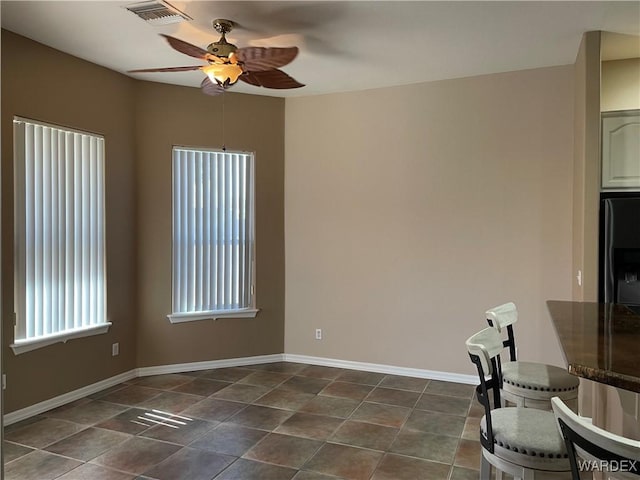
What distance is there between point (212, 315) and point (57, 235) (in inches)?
66.9

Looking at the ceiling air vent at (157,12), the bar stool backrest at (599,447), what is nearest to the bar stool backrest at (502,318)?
the bar stool backrest at (599,447)

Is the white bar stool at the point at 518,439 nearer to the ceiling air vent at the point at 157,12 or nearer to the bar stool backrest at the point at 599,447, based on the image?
the bar stool backrest at the point at 599,447

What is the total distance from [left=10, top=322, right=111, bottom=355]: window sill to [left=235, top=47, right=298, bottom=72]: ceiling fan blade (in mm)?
2647

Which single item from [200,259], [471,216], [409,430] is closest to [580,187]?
[471,216]

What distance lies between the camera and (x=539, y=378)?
7.83 ft

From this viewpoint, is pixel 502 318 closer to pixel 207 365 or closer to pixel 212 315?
pixel 212 315

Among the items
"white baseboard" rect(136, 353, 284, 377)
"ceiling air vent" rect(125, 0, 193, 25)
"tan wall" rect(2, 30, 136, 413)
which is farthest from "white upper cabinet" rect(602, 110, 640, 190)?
"tan wall" rect(2, 30, 136, 413)

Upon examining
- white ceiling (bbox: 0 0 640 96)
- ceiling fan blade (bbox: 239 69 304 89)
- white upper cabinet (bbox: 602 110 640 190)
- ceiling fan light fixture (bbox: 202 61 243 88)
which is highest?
white ceiling (bbox: 0 0 640 96)

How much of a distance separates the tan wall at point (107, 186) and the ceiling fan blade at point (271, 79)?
5.35 feet

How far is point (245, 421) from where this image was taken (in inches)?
143

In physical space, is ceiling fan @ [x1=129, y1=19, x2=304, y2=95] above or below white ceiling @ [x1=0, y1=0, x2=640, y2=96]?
below

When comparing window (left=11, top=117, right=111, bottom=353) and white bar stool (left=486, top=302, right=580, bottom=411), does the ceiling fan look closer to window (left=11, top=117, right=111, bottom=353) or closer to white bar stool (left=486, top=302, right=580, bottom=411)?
window (left=11, top=117, right=111, bottom=353)

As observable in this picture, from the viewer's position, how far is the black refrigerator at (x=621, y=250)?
3168 millimetres

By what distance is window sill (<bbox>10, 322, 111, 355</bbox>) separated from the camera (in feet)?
11.8
